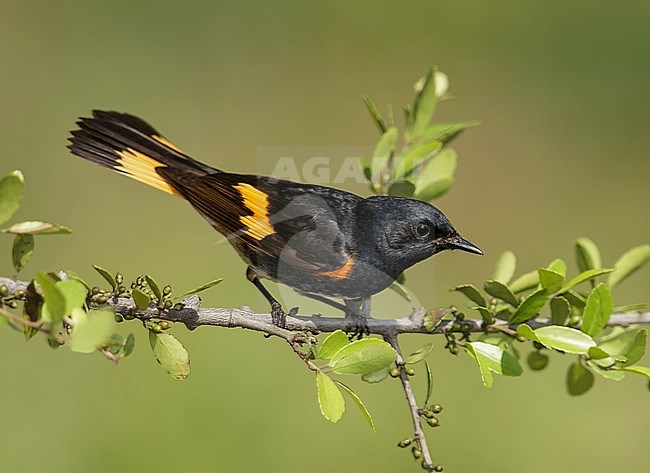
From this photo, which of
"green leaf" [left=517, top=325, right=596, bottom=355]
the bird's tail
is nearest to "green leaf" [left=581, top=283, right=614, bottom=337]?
"green leaf" [left=517, top=325, right=596, bottom=355]

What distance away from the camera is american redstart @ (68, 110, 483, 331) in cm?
198

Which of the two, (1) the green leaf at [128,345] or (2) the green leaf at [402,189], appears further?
(2) the green leaf at [402,189]

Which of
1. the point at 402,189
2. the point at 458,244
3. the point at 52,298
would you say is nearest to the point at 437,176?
the point at 402,189

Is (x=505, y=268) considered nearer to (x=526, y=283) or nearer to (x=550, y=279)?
(x=526, y=283)

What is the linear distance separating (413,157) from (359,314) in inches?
16.4

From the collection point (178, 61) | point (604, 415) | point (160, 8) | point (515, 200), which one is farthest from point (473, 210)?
point (160, 8)

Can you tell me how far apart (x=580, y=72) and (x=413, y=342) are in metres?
3.48

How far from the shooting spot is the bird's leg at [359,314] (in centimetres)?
184

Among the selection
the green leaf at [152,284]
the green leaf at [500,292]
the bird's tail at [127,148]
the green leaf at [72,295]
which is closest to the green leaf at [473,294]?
the green leaf at [500,292]

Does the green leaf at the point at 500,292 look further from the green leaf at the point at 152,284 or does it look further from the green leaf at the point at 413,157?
the green leaf at the point at 152,284

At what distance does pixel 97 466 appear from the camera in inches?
124

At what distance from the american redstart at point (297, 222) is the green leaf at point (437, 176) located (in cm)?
10

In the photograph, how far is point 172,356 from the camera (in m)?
1.41

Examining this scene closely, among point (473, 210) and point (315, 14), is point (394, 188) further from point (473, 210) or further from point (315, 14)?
point (315, 14)
